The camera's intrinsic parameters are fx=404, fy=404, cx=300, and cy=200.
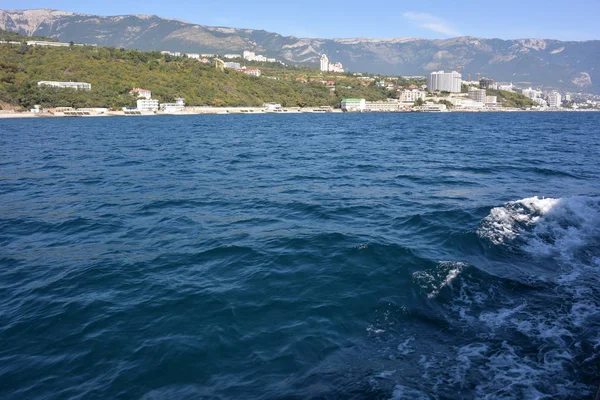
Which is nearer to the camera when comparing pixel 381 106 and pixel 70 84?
pixel 70 84

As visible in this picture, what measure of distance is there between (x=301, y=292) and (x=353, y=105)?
149688mm

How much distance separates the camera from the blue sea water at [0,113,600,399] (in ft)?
17.2

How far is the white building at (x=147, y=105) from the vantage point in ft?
361

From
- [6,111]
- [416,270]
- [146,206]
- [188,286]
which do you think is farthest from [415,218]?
[6,111]

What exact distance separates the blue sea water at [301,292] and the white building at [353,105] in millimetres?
138184

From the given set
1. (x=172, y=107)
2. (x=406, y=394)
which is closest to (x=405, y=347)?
(x=406, y=394)

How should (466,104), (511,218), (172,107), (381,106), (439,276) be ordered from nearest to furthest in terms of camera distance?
(439,276) → (511,218) → (172,107) → (381,106) → (466,104)

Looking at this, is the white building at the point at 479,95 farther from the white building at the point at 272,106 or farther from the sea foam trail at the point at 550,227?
the sea foam trail at the point at 550,227

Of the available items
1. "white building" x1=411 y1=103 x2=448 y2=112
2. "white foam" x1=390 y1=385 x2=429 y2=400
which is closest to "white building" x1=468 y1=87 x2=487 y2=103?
"white building" x1=411 y1=103 x2=448 y2=112

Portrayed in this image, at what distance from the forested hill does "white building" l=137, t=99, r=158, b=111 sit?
12.2 feet

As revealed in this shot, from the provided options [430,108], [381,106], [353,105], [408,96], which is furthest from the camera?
[408,96]

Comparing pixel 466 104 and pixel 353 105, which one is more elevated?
pixel 466 104

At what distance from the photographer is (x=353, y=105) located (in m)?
151

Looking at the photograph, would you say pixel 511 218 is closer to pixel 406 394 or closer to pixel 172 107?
pixel 406 394
